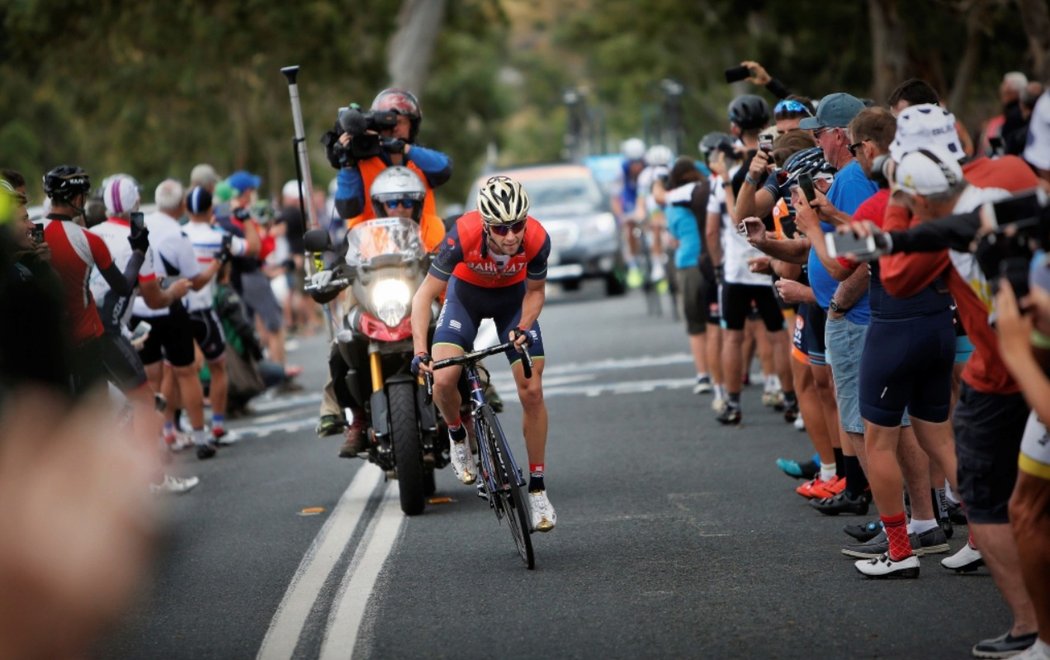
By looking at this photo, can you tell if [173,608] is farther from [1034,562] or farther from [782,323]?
[782,323]

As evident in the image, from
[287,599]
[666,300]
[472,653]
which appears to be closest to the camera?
[472,653]

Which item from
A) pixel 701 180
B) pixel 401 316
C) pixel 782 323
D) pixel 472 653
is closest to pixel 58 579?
pixel 472 653

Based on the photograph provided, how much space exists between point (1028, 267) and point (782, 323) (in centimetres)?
816

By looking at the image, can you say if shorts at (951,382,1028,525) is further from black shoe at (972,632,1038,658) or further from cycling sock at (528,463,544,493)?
cycling sock at (528,463,544,493)

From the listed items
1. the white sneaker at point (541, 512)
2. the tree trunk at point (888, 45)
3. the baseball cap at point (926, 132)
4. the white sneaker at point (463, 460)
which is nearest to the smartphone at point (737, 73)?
the white sneaker at point (463, 460)

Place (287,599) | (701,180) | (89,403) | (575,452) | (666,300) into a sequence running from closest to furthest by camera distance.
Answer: (89,403), (287,599), (575,452), (701,180), (666,300)

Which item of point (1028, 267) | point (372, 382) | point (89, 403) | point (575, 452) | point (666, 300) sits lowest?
point (666, 300)

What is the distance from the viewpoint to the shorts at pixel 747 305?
46.6 feet

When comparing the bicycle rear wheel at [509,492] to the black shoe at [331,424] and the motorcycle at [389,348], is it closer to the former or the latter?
the motorcycle at [389,348]

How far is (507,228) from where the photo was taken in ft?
31.1

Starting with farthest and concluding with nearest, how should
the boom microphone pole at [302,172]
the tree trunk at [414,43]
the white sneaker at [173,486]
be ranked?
the tree trunk at [414,43] < the white sneaker at [173,486] < the boom microphone pole at [302,172]

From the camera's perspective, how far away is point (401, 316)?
1125 centimetres

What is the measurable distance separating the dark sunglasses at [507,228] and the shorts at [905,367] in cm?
191

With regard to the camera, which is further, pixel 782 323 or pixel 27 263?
pixel 782 323
